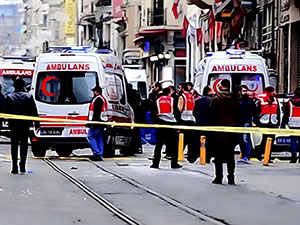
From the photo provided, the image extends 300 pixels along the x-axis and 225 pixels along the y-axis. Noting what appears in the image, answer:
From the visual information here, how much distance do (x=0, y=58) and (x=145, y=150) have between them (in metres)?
13.2

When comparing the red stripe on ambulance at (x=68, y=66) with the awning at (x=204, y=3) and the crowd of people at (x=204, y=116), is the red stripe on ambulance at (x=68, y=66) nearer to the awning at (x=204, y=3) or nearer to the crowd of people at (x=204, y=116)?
the crowd of people at (x=204, y=116)

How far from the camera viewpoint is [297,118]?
22.5 m

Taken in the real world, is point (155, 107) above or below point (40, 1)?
below

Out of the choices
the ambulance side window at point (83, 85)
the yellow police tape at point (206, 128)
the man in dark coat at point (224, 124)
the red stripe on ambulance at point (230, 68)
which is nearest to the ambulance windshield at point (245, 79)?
the red stripe on ambulance at point (230, 68)

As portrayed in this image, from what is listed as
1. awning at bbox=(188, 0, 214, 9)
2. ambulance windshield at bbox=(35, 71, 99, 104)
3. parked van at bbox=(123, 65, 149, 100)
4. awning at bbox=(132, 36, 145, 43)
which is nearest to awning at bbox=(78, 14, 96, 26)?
awning at bbox=(132, 36, 145, 43)

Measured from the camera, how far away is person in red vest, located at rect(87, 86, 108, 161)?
894 inches

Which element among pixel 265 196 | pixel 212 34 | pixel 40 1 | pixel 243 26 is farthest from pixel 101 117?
pixel 40 1

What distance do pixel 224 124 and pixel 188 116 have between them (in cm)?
612

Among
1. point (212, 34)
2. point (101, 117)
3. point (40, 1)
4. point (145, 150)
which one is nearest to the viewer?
point (101, 117)

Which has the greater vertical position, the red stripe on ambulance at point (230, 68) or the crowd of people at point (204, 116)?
the red stripe on ambulance at point (230, 68)

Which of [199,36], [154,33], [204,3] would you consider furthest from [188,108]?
[154,33]

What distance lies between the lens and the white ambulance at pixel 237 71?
2719 centimetres

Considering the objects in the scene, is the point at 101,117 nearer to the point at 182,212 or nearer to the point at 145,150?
the point at 145,150

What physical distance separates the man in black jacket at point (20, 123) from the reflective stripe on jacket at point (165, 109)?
3.37m
